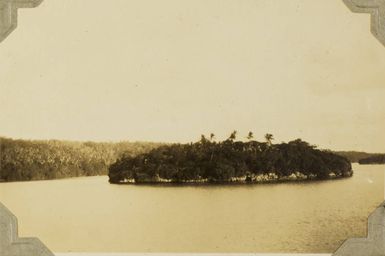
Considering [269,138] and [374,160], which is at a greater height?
[269,138]

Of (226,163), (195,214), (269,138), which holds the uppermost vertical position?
(269,138)

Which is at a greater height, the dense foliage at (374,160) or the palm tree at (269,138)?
the palm tree at (269,138)

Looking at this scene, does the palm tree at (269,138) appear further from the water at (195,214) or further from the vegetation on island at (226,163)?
the water at (195,214)

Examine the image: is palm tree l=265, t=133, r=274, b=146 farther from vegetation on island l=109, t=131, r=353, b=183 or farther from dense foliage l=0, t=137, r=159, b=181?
dense foliage l=0, t=137, r=159, b=181

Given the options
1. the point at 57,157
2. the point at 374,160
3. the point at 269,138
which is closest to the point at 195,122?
the point at 269,138

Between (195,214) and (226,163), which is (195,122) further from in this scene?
(195,214)

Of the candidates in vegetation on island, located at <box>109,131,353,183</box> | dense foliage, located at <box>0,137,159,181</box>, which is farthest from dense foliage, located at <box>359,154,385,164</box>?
dense foliage, located at <box>0,137,159,181</box>

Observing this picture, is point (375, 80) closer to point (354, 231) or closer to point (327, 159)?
point (327, 159)

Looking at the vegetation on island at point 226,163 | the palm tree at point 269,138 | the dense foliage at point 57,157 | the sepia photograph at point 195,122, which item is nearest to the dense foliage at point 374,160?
the sepia photograph at point 195,122
